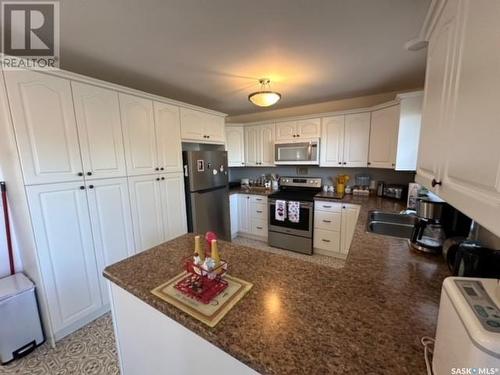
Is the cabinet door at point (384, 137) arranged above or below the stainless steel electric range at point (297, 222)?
above

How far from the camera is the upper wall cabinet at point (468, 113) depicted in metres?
0.50

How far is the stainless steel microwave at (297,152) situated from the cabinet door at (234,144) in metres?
0.75

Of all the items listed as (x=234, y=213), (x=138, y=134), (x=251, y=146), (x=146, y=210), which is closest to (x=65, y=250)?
(x=146, y=210)

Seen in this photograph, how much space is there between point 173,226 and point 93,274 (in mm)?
916

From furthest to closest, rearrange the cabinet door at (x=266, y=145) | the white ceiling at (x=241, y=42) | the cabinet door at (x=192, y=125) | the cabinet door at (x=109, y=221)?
the cabinet door at (x=266, y=145) → the cabinet door at (x=192, y=125) → the cabinet door at (x=109, y=221) → the white ceiling at (x=241, y=42)

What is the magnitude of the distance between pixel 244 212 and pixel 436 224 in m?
2.71

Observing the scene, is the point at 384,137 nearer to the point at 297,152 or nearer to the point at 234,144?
the point at 297,152

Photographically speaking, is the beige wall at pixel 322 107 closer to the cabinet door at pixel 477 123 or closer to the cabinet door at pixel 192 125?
the cabinet door at pixel 192 125

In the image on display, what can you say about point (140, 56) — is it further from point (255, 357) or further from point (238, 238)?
point (238, 238)

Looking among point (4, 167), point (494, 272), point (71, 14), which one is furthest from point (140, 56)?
point (494, 272)

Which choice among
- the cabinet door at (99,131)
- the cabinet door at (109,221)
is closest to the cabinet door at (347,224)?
the cabinet door at (109,221)

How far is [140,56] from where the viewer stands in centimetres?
176

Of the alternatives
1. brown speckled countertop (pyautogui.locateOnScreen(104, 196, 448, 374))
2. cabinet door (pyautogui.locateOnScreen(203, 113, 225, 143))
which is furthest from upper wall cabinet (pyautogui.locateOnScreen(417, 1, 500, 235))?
cabinet door (pyautogui.locateOnScreen(203, 113, 225, 143))

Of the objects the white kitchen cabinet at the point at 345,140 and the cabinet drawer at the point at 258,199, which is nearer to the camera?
the white kitchen cabinet at the point at 345,140
